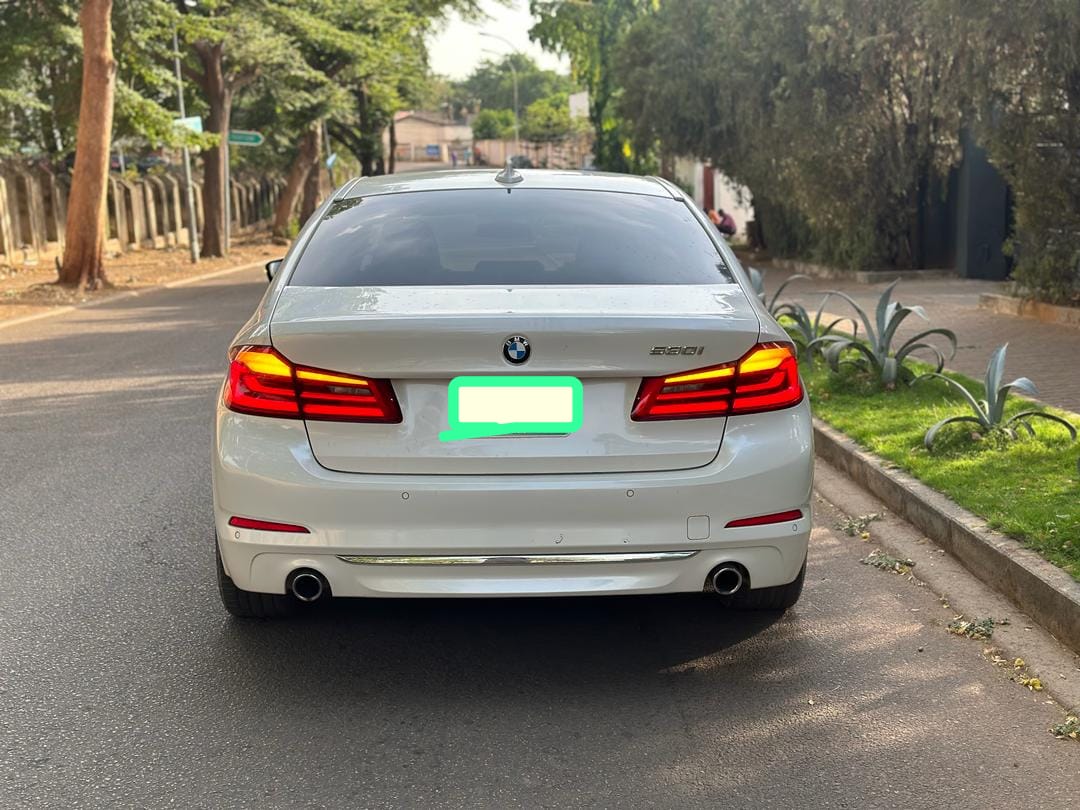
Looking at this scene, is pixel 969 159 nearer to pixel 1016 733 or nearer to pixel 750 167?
pixel 750 167

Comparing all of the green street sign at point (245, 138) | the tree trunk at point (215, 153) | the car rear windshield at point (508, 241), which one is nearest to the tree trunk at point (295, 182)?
the tree trunk at point (215, 153)

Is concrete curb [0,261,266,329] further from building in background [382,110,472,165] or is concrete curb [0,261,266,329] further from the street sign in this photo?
building in background [382,110,472,165]

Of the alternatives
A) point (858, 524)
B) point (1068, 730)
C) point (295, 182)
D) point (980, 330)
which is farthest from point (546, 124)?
point (1068, 730)

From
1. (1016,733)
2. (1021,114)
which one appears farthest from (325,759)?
(1021,114)

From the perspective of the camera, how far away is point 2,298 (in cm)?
2027

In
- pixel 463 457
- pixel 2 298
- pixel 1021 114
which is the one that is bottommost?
pixel 2 298

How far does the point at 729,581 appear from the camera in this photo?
3.94 metres

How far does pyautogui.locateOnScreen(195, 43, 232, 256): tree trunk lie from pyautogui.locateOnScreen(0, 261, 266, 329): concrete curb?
1684 mm

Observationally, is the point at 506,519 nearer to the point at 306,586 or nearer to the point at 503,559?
the point at 503,559

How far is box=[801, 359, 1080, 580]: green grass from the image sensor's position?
16.8 feet

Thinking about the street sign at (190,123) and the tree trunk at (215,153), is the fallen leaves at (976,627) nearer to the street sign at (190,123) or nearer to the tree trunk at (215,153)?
the street sign at (190,123)

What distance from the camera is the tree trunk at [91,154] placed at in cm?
2044

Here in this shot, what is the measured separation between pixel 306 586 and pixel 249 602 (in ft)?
2.02

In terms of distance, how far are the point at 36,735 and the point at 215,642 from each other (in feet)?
2.72
